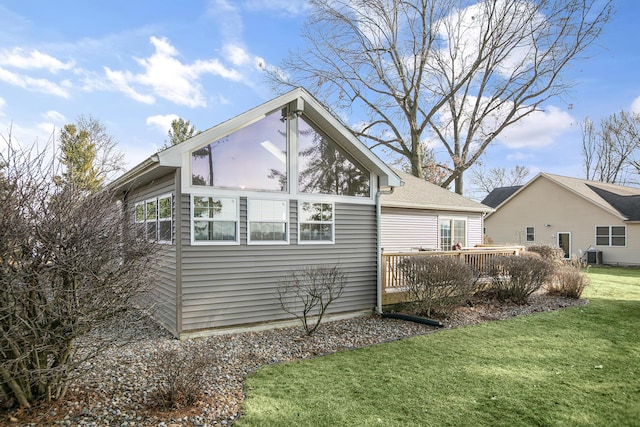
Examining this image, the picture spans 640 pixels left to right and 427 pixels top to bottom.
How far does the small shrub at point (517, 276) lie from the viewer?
9820 mm

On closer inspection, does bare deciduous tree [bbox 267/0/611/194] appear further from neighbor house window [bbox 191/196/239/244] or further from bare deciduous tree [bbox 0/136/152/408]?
bare deciduous tree [bbox 0/136/152/408]

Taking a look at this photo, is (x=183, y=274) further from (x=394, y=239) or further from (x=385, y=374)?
(x=394, y=239)

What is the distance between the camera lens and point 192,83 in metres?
17.0

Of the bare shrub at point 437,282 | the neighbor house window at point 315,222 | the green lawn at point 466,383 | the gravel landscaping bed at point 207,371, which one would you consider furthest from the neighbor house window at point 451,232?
the neighbor house window at point 315,222

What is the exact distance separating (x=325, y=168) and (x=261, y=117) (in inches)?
72.4

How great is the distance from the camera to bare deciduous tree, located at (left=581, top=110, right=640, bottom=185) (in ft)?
104

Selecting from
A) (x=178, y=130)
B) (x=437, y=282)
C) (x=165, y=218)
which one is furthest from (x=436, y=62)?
(x=178, y=130)

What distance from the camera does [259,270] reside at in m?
7.45

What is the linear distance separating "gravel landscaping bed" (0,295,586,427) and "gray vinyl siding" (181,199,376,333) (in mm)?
399

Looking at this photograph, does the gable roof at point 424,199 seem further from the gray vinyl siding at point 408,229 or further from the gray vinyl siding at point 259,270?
the gray vinyl siding at point 259,270

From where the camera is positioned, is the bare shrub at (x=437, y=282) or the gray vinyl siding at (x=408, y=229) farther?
the gray vinyl siding at (x=408, y=229)

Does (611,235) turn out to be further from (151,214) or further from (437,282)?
(151,214)

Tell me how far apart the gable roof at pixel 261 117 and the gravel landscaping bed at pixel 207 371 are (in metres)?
2.73

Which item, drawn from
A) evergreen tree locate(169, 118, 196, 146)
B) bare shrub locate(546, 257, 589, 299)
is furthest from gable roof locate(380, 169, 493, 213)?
evergreen tree locate(169, 118, 196, 146)
